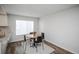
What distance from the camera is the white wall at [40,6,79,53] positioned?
7.53 ft

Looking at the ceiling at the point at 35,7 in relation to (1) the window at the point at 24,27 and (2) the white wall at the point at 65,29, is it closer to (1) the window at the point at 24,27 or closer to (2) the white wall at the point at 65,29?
(2) the white wall at the point at 65,29

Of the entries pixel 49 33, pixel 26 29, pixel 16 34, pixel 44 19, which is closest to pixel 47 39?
pixel 49 33

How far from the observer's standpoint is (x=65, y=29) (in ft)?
8.99

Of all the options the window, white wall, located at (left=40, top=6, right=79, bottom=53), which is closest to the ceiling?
white wall, located at (left=40, top=6, right=79, bottom=53)

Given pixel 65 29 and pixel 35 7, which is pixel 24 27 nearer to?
pixel 35 7

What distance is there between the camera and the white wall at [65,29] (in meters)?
2.29

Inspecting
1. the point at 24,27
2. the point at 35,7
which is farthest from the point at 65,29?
the point at 24,27

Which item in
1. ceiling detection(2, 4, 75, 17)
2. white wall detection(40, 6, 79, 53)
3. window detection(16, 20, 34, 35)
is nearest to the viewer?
ceiling detection(2, 4, 75, 17)

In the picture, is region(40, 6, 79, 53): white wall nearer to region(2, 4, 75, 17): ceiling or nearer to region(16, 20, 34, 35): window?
region(2, 4, 75, 17): ceiling

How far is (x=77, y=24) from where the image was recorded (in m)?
2.23

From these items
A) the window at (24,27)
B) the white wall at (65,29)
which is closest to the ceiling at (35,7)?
the white wall at (65,29)

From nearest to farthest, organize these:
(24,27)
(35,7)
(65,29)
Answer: (35,7), (65,29), (24,27)
